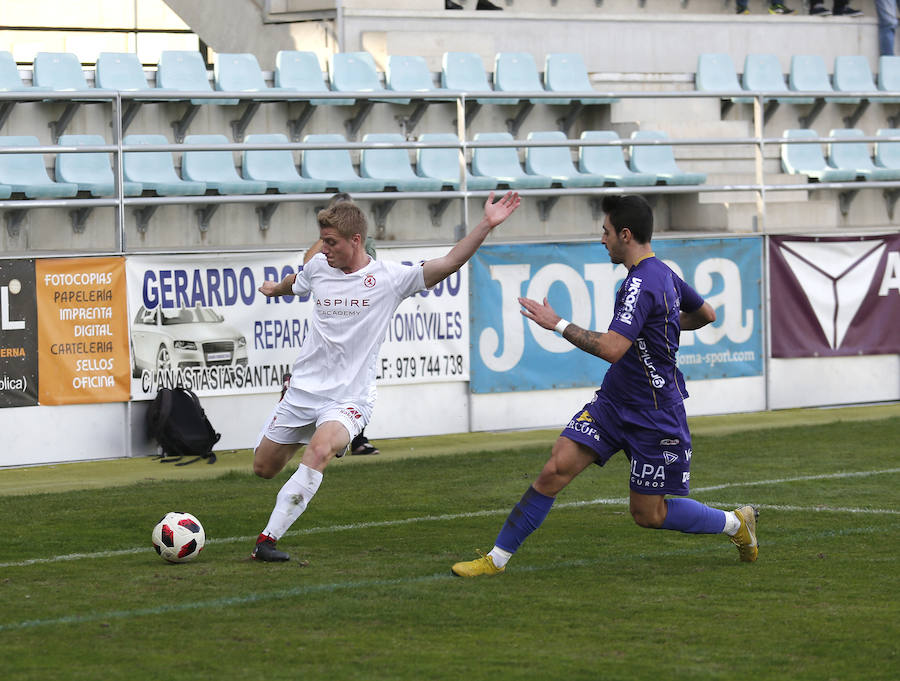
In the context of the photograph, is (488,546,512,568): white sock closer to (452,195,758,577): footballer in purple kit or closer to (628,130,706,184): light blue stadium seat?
(452,195,758,577): footballer in purple kit

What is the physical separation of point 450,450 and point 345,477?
1.56 m

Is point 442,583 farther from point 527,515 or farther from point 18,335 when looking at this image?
point 18,335

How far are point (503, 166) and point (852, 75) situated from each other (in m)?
6.58

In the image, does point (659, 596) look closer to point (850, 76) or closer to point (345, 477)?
point (345, 477)

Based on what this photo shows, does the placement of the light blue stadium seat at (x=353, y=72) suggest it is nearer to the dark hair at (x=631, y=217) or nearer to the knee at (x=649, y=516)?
the dark hair at (x=631, y=217)

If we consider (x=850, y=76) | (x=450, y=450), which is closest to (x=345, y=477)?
(x=450, y=450)

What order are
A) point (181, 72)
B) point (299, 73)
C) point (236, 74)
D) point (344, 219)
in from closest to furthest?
point (344, 219) → point (181, 72) → point (236, 74) → point (299, 73)

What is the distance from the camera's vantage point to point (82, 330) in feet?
38.0

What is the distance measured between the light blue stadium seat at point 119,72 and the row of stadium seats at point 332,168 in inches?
38.8

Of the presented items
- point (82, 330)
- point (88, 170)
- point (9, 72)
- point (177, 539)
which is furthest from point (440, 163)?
point (177, 539)

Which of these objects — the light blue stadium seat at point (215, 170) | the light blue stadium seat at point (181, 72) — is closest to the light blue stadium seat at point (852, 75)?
the light blue stadium seat at point (181, 72)

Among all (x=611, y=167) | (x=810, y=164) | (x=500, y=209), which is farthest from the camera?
(x=810, y=164)

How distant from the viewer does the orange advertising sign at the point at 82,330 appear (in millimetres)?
11422

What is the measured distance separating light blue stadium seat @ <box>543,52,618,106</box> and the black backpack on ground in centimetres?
719
